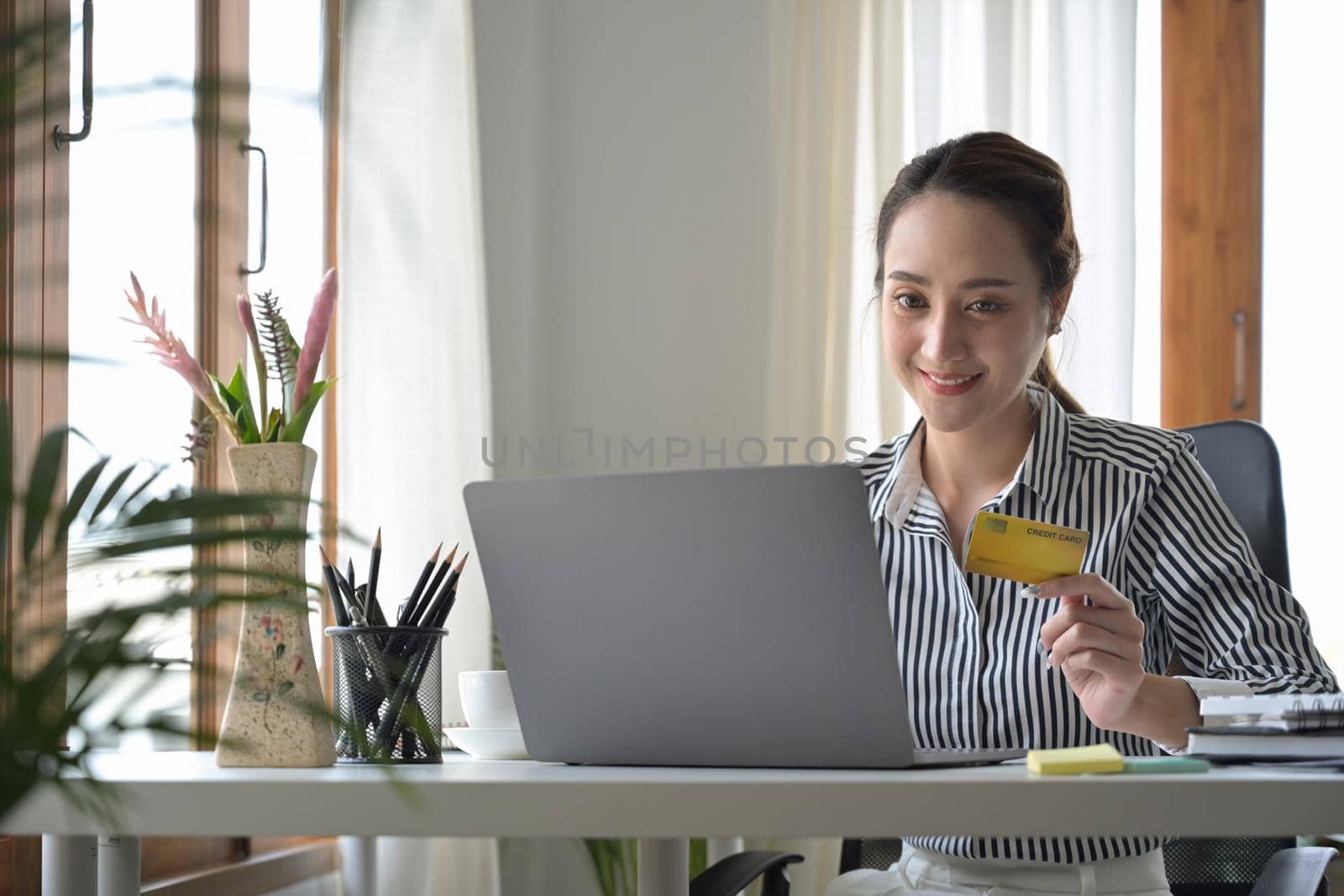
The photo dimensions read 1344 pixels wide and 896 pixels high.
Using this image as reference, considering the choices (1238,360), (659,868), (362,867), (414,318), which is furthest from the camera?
(1238,360)

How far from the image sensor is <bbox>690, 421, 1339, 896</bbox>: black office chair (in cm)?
151

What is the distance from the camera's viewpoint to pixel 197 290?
7.20 feet

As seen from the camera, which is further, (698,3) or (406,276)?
(698,3)

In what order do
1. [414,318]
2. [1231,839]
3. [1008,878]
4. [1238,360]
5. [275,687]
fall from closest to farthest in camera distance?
[275,687] < [1008,878] < [1231,839] < [414,318] < [1238,360]

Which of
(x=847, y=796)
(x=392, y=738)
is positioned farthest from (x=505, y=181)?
(x=847, y=796)

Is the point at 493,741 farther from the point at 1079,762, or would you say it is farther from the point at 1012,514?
the point at 1012,514

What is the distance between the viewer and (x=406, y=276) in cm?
252

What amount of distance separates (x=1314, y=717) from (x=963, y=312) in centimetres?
75

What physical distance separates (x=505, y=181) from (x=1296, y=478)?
5.71ft

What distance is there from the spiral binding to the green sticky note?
9cm

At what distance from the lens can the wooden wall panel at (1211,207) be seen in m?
2.93

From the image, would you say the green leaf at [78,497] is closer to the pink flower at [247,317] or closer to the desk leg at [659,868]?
the pink flower at [247,317]

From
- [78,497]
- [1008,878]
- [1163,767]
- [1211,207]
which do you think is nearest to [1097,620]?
[1163,767]

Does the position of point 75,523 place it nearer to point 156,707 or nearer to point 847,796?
point 156,707
